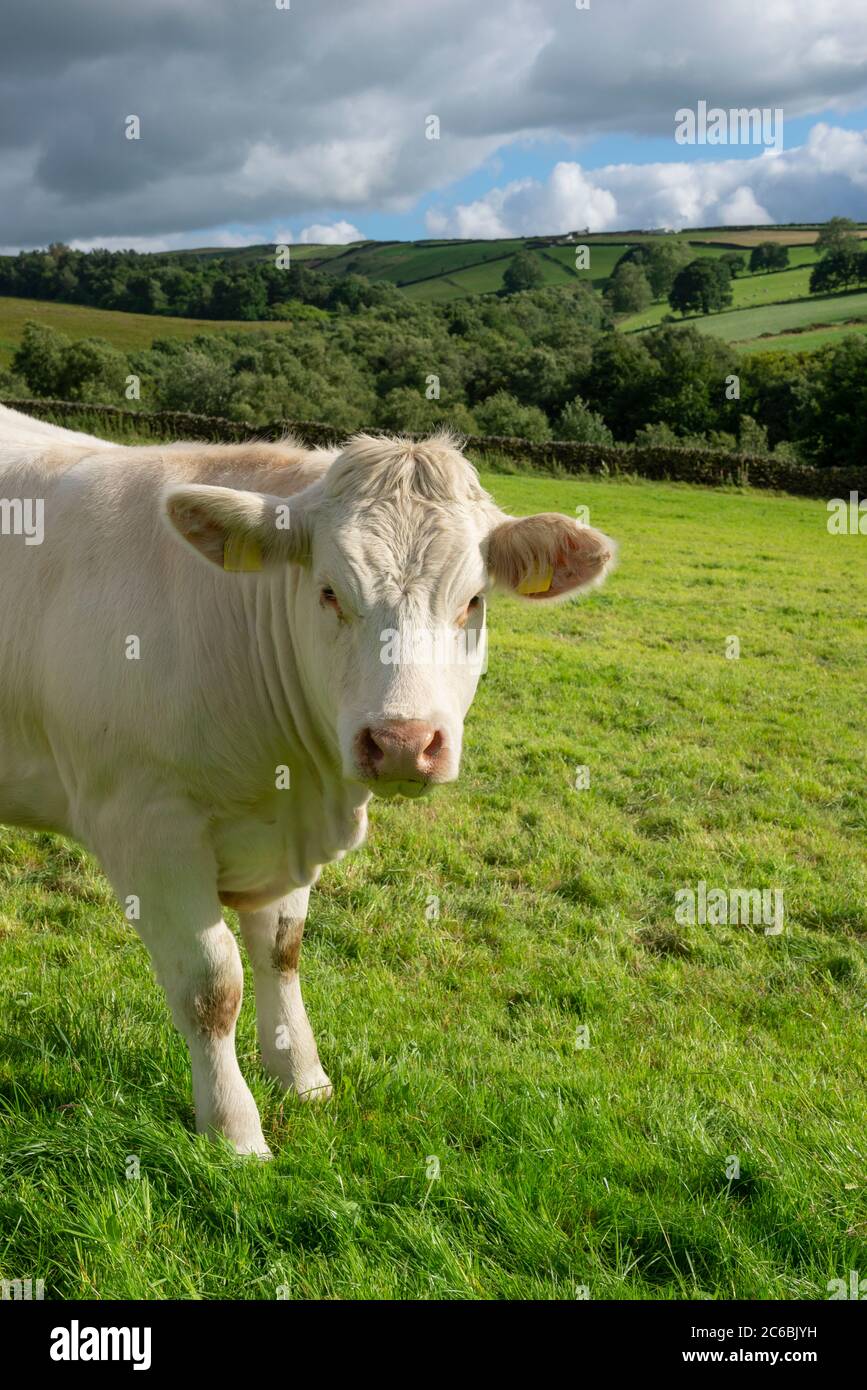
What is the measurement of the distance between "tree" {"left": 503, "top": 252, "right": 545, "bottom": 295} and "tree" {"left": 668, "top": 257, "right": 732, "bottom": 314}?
1544cm

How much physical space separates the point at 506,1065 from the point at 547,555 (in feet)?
6.93

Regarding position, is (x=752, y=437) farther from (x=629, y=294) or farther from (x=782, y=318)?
(x=629, y=294)

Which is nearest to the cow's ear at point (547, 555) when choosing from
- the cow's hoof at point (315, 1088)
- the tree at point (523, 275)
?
the cow's hoof at point (315, 1088)

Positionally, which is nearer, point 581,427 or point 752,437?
point 581,427

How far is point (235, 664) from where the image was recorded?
4.00m

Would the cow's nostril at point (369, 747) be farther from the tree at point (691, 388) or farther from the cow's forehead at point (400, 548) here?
the tree at point (691, 388)

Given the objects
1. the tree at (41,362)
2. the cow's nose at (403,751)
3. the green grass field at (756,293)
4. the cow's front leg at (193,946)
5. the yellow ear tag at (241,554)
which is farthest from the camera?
the green grass field at (756,293)

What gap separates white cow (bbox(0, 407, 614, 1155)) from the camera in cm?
347

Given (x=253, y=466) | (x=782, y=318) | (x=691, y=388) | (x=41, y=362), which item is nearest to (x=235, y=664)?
(x=253, y=466)

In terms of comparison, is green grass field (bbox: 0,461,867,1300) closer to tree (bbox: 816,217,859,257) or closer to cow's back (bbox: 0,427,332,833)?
cow's back (bbox: 0,427,332,833)

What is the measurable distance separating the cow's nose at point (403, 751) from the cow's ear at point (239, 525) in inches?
35.7

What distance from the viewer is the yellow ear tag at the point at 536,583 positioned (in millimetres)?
3799

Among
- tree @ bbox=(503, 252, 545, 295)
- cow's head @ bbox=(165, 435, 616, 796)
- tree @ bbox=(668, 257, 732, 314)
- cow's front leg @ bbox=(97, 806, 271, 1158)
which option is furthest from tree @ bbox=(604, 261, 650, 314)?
cow's front leg @ bbox=(97, 806, 271, 1158)
